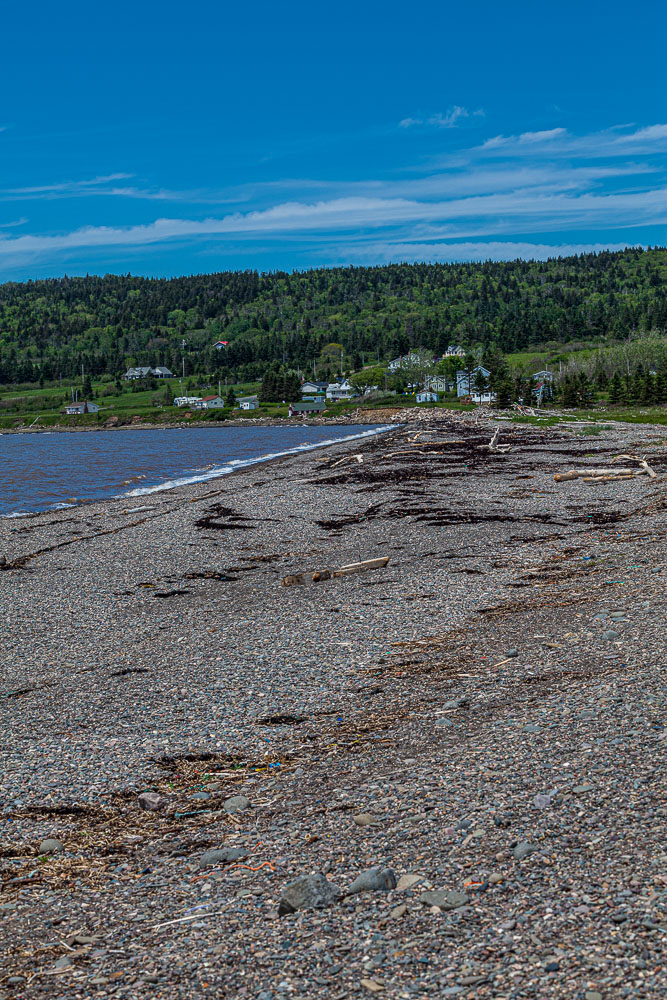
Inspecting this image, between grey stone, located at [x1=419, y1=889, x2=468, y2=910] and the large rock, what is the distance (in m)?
0.75

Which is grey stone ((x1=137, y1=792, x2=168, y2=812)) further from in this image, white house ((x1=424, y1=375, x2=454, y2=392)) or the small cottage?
white house ((x1=424, y1=375, x2=454, y2=392))

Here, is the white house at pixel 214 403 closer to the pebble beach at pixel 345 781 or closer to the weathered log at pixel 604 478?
the weathered log at pixel 604 478

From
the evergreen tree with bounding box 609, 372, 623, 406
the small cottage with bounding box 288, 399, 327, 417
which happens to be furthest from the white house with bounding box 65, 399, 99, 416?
the evergreen tree with bounding box 609, 372, 623, 406

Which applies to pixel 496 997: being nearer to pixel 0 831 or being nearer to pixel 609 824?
pixel 609 824

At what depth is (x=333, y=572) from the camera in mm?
20734

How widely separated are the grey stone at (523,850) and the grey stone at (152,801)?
4250mm

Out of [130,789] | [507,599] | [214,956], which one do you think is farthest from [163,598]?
[214,956]

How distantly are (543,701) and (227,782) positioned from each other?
13.5 ft

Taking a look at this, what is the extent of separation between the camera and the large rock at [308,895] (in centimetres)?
629

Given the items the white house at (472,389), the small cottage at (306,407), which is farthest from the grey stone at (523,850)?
the small cottage at (306,407)


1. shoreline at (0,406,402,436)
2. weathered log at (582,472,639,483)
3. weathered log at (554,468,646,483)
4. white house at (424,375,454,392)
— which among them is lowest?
weathered log at (582,472,639,483)

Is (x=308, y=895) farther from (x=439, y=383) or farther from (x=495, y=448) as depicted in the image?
(x=439, y=383)

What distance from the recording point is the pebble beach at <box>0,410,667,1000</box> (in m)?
5.65

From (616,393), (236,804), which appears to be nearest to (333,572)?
(236,804)
